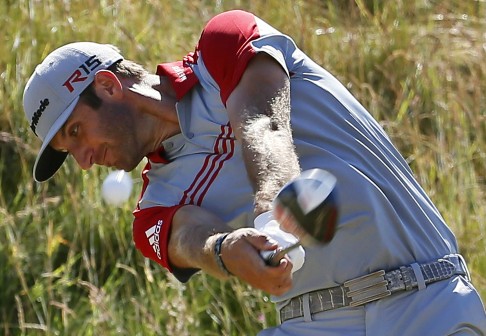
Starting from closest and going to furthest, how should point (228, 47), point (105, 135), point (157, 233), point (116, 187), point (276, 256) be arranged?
1. point (276, 256)
2. point (228, 47)
3. point (157, 233)
4. point (105, 135)
5. point (116, 187)

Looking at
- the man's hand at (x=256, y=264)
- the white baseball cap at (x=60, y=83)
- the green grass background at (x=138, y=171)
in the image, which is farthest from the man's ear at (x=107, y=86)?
the green grass background at (x=138, y=171)

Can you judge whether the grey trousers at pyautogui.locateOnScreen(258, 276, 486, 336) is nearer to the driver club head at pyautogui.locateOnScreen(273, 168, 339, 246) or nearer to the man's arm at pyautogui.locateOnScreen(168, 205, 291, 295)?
the man's arm at pyautogui.locateOnScreen(168, 205, 291, 295)

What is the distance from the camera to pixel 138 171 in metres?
6.80

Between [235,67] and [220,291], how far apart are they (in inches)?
102

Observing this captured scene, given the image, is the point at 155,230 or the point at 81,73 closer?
the point at 155,230

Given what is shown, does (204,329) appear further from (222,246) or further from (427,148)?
(222,246)

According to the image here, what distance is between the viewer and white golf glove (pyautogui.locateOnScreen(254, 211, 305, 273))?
2.98 meters

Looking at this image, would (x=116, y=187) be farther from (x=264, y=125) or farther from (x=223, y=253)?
(x=223, y=253)

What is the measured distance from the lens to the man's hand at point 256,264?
9.87 ft

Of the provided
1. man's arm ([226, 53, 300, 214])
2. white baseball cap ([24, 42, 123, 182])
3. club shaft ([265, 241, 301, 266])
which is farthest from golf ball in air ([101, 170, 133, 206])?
club shaft ([265, 241, 301, 266])

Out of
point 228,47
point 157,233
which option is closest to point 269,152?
point 228,47

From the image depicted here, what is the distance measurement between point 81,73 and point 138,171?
8.39 feet

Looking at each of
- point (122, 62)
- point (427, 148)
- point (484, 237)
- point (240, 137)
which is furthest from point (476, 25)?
point (240, 137)

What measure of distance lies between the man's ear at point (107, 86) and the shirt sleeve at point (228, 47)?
0.32 metres
